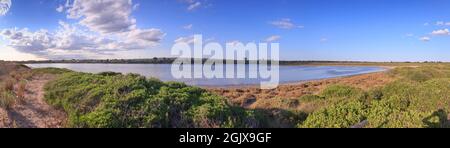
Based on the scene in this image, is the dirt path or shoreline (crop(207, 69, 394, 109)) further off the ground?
the dirt path

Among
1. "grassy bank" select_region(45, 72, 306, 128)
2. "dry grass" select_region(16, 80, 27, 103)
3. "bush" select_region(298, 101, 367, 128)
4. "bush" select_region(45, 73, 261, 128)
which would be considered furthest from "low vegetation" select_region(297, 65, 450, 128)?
"dry grass" select_region(16, 80, 27, 103)

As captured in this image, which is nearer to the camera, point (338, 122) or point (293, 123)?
point (338, 122)

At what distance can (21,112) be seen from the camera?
966 cm

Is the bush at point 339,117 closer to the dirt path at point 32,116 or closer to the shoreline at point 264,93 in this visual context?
the shoreline at point 264,93

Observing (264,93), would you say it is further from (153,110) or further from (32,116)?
(153,110)

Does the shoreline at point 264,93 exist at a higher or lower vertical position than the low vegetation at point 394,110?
lower

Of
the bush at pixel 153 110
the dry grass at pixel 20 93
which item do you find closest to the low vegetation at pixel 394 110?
the bush at pixel 153 110

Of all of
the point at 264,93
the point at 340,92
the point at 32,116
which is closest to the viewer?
the point at 32,116

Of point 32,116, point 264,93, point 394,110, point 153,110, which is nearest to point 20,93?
point 32,116

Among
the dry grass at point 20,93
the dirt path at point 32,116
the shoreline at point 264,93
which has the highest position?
the dry grass at point 20,93

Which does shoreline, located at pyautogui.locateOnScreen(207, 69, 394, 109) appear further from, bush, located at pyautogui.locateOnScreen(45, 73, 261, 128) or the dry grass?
the dry grass
